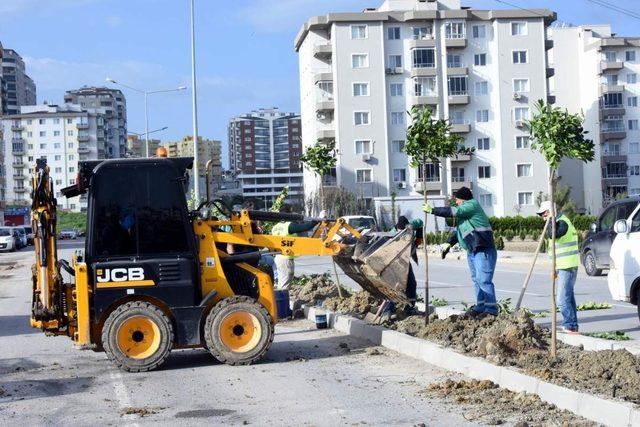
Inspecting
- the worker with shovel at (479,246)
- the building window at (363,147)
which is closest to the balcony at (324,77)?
the building window at (363,147)

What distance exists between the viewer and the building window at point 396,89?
286 ft

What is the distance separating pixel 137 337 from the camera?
11.8m

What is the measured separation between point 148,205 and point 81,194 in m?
0.93

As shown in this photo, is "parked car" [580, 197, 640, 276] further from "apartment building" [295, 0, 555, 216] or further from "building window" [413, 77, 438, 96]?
"building window" [413, 77, 438, 96]

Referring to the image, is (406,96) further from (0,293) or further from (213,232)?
(213,232)

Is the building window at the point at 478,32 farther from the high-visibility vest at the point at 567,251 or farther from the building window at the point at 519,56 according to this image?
the high-visibility vest at the point at 567,251

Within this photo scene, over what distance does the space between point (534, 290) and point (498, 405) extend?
13110mm

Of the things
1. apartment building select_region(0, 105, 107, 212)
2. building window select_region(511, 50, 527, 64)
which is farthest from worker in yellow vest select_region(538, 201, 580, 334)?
apartment building select_region(0, 105, 107, 212)

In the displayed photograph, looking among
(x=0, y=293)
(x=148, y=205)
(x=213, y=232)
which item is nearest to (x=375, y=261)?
(x=213, y=232)

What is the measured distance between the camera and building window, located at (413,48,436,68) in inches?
3425

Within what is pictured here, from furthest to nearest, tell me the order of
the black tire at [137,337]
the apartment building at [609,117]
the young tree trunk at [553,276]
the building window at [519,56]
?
the apartment building at [609,117] < the building window at [519,56] < the black tire at [137,337] < the young tree trunk at [553,276]

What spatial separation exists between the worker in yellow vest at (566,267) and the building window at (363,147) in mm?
73624

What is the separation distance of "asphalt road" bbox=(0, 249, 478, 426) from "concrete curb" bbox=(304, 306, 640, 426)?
0.66ft

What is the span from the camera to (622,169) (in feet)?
324
